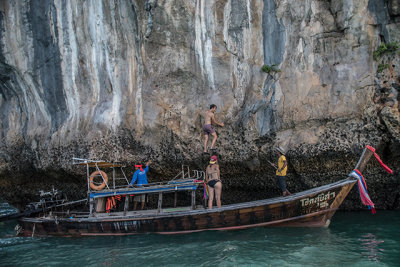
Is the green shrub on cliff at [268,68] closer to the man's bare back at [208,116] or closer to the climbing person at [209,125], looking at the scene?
the climbing person at [209,125]

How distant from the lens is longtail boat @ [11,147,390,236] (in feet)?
28.8

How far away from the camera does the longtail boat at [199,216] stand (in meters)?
8.77

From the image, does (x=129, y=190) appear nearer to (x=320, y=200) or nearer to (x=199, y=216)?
(x=199, y=216)

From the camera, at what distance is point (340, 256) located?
271 inches

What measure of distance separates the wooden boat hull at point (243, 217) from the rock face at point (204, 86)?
67.7 inches

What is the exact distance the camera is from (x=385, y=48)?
1022 cm

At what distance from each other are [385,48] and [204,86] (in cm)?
570

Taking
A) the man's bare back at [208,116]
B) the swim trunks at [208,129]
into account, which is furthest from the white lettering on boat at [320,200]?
the man's bare back at [208,116]

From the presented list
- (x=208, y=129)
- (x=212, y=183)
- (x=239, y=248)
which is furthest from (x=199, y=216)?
(x=208, y=129)

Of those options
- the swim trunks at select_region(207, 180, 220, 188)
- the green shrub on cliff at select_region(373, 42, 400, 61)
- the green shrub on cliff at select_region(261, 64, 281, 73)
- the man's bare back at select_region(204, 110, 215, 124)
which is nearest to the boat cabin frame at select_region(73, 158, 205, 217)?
the swim trunks at select_region(207, 180, 220, 188)

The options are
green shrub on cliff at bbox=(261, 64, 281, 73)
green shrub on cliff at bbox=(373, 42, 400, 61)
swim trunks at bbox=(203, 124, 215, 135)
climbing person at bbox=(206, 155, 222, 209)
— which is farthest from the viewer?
green shrub on cliff at bbox=(261, 64, 281, 73)

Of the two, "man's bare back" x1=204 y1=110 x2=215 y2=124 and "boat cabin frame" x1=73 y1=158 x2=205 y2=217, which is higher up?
"man's bare back" x1=204 y1=110 x2=215 y2=124

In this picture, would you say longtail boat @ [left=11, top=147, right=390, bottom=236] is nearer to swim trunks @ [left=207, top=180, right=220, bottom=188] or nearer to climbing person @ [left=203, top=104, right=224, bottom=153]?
swim trunks @ [left=207, top=180, right=220, bottom=188]

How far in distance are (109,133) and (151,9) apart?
4.59 metres
